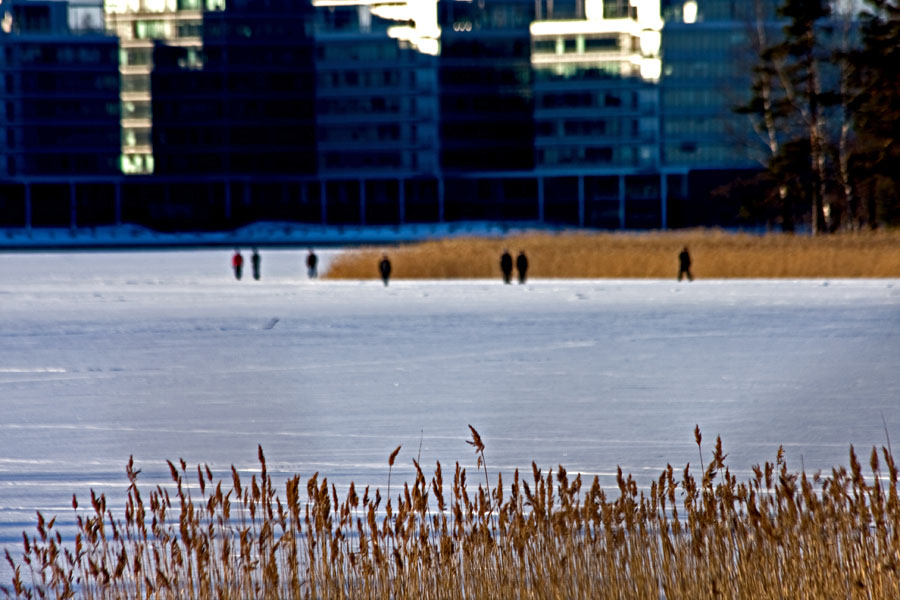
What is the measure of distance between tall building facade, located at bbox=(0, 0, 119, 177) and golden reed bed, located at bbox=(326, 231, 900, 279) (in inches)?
2754

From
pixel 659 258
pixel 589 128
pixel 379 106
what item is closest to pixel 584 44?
pixel 589 128

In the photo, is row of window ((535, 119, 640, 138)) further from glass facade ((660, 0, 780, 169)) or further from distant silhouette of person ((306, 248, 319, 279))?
distant silhouette of person ((306, 248, 319, 279))

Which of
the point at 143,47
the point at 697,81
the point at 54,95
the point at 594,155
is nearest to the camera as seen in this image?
the point at 697,81

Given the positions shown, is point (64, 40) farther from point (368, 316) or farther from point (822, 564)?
point (822, 564)

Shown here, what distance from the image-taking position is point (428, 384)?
1397 cm

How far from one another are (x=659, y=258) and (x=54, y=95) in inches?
3070

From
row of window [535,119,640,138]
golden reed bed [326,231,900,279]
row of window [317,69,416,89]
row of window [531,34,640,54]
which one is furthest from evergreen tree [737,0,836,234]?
row of window [317,69,416,89]

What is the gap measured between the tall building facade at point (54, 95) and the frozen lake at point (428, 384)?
8161 centimetres

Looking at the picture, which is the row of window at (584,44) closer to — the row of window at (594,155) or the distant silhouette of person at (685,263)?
the row of window at (594,155)

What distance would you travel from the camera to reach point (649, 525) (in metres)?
7.34

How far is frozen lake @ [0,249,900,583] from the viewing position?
31.1 ft

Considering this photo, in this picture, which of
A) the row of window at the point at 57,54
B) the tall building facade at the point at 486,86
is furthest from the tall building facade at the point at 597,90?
the row of window at the point at 57,54

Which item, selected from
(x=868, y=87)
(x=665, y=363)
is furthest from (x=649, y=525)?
(x=868, y=87)

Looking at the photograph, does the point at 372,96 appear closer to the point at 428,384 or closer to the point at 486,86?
the point at 486,86
